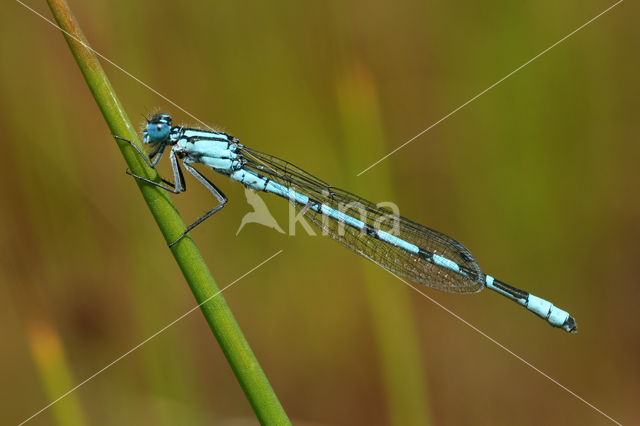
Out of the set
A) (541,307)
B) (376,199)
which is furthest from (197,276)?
(541,307)

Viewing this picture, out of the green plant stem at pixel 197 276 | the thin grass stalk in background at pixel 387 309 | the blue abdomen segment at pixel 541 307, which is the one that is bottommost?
the green plant stem at pixel 197 276

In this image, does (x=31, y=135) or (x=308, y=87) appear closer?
(x=31, y=135)

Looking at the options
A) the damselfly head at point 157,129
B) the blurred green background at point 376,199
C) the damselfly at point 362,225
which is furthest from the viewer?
the blurred green background at point 376,199

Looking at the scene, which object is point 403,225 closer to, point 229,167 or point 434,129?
point 434,129

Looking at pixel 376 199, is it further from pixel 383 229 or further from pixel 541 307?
pixel 541 307

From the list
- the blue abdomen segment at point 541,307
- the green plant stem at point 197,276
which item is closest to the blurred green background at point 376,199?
the blue abdomen segment at point 541,307

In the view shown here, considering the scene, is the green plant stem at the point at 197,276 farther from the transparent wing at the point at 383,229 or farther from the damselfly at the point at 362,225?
the transparent wing at the point at 383,229

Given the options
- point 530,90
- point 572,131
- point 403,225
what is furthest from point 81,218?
point 572,131
